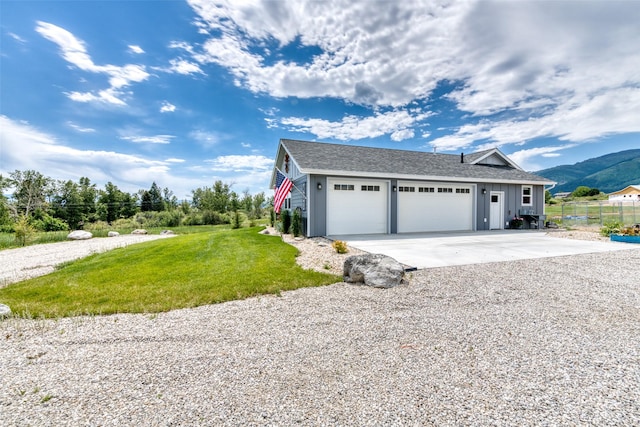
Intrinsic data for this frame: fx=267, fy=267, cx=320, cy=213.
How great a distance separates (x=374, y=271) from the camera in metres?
4.84

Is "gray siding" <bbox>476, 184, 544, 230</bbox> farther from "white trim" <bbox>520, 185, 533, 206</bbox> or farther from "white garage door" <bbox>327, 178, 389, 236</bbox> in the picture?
"white garage door" <bbox>327, 178, 389, 236</bbox>

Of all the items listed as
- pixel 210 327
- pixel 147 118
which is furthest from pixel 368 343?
pixel 147 118

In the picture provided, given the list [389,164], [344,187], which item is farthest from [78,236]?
[389,164]

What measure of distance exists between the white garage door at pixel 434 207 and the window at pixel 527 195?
3871 millimetres

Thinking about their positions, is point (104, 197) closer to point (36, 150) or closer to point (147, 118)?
point (36, 150)

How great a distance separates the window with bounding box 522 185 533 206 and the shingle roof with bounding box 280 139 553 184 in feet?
1.61

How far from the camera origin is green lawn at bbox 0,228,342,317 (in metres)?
4.00

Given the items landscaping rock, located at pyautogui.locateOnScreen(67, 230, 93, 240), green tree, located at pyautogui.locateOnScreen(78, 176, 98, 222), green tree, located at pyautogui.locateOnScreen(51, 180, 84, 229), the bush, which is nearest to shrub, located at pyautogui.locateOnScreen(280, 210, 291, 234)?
landscaping rock, located at pyautogui.locateOnScreen(67, 230, 93, 240)

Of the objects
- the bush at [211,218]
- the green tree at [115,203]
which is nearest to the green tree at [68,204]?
the green tree at [115,203]

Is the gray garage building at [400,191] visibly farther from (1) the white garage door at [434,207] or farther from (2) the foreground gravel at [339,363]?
(2) the foreground gravel at [339,363]

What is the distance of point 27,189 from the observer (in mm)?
26375

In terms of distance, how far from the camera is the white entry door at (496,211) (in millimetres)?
13734

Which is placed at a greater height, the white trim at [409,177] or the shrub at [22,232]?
the white trim at [409,177]

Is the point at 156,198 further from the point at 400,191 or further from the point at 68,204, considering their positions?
the point at 400,191
